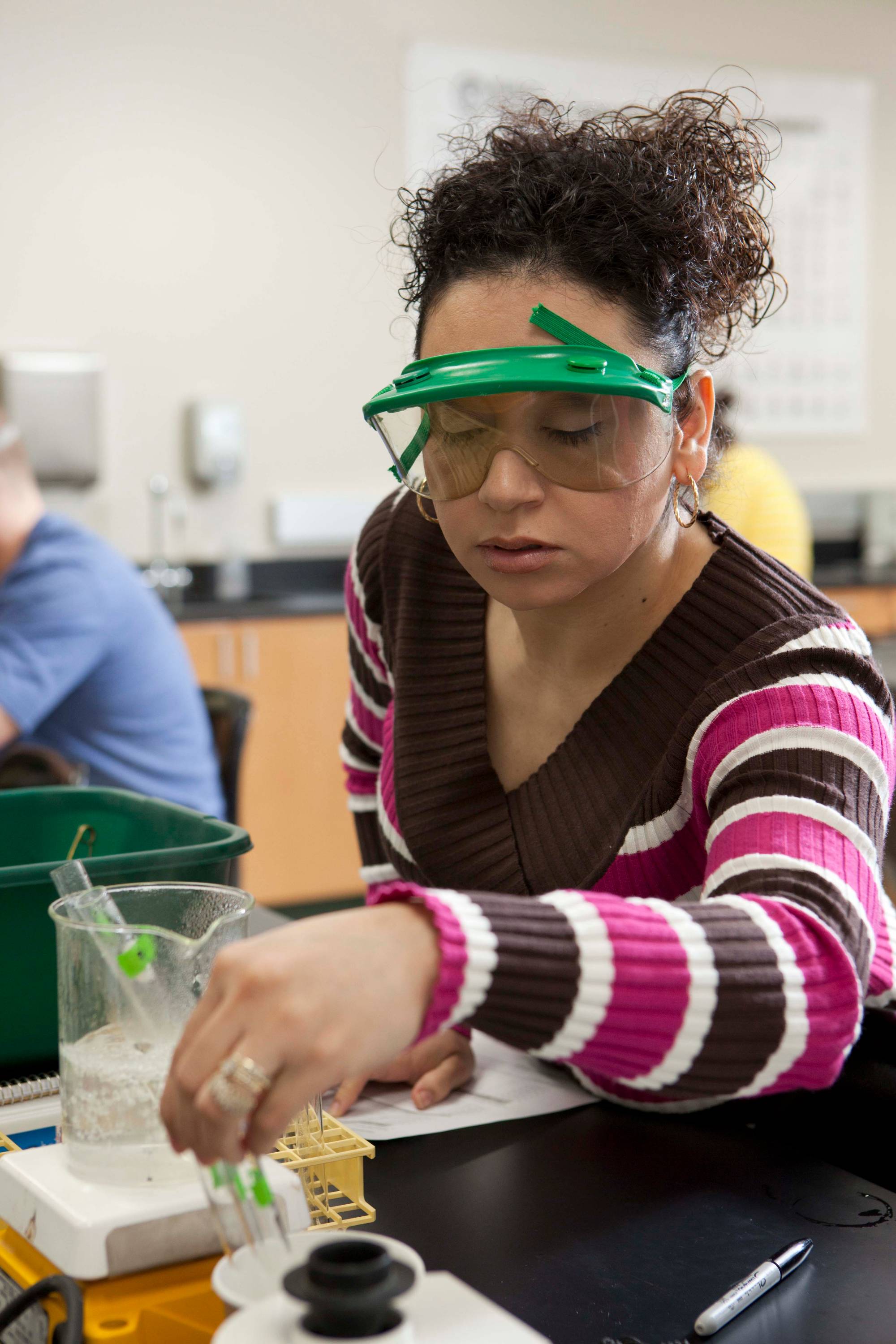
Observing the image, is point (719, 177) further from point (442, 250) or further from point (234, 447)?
point (234, 447)

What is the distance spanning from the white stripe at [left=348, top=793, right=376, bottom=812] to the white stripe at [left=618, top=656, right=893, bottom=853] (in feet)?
1.45

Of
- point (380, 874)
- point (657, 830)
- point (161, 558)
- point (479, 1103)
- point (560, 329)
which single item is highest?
point (560, 329)

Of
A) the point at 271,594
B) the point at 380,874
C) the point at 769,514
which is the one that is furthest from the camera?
the point at 271,594

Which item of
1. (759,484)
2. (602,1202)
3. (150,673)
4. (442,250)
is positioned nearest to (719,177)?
(442,250)

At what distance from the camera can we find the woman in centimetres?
69

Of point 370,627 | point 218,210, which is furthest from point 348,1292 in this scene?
point 218,210

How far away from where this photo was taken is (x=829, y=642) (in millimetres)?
996

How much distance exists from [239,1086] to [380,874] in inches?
30.9

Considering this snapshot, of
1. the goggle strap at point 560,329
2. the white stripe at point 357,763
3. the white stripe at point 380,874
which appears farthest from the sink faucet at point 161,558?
the goggle strap at point 560,329

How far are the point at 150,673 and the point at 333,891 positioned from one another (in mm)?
1776

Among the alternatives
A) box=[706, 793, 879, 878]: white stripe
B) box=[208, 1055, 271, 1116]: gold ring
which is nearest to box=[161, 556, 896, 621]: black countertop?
box=[706, 793, 879, 878]: white stripe

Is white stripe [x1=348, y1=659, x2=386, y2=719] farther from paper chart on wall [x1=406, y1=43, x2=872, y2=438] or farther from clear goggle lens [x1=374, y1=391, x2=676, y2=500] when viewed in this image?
paper chart on wall [x1=406, y1=43, x2=872, y2=438]

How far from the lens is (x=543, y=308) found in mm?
958

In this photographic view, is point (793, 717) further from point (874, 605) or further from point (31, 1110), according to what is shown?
point (874, 605)
